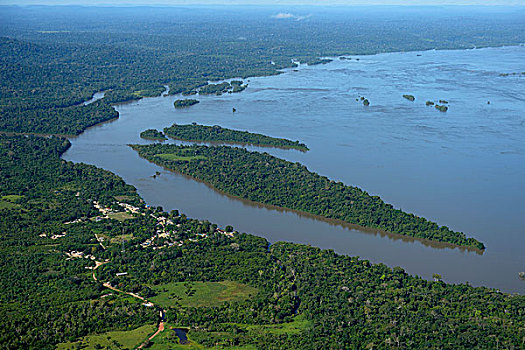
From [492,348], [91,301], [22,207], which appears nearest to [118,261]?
[91,301]

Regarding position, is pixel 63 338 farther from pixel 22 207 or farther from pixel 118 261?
pixel 22 207

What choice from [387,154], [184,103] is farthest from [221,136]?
[184,103]

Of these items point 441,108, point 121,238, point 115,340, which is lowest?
point 115,340

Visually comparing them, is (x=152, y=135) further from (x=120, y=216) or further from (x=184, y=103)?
(x=120, y=216)

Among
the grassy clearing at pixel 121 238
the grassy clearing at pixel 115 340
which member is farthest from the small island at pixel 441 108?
the grassy clearing at pixel 115 340

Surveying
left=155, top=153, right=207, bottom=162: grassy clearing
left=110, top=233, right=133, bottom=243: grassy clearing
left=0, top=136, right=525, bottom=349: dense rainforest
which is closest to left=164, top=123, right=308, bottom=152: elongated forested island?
left=155, top=153, right=207, bottom=162: grassy clearing

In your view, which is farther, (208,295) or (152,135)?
(152,135)

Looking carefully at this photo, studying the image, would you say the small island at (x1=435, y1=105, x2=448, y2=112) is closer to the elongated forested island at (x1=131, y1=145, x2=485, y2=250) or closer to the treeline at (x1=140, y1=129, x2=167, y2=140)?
the elongated forested island at (x1=131, y1=145, x2=485, y2=250)

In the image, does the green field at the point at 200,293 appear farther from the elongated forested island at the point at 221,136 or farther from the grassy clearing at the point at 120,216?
the elongated forested island at the point at 221,136
